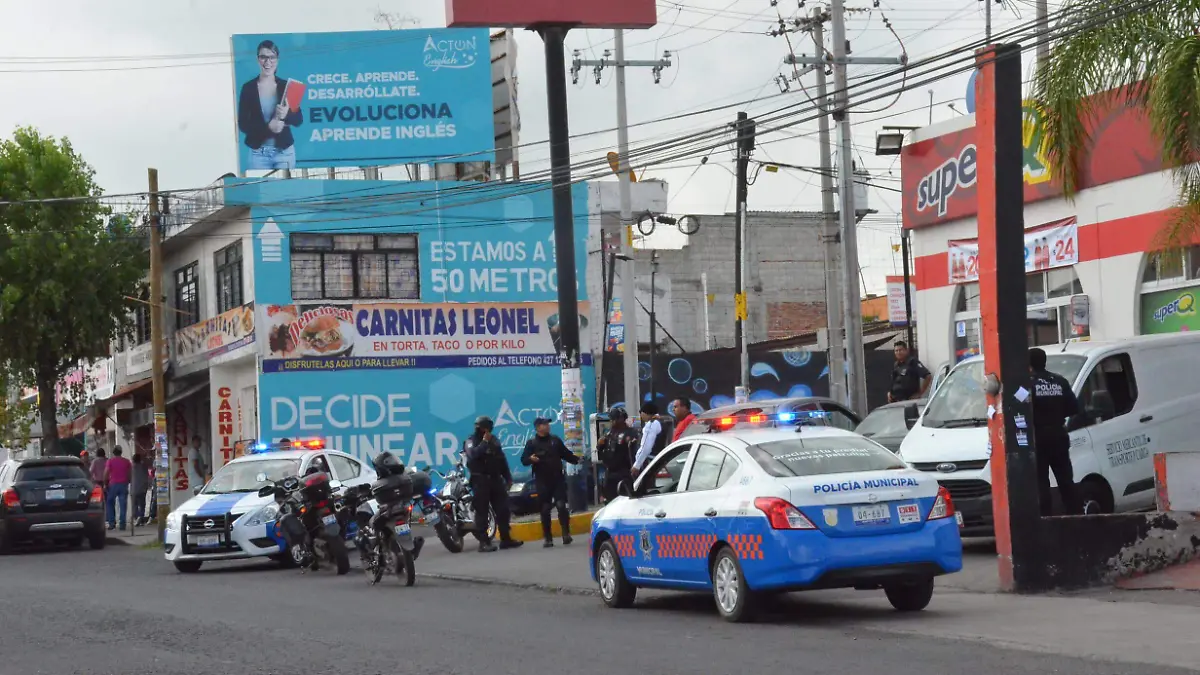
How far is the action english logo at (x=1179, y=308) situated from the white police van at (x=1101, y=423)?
528cm

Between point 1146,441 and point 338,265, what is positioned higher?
point 338,265

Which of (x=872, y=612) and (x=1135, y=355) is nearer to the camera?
(x=872, y=612)

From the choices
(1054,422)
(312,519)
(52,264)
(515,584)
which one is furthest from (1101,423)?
(52,264)

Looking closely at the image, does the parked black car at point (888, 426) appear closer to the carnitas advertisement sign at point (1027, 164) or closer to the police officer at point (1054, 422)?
the carnitas advertisement sign at point (1027, 164)

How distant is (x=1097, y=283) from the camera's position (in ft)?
76.7

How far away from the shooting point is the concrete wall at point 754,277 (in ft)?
197

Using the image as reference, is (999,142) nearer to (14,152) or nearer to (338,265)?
(338,265)

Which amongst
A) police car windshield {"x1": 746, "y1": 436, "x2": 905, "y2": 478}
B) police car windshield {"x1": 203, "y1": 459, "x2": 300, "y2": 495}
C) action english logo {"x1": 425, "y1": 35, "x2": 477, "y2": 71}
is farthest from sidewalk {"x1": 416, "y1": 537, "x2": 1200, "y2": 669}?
action english logo {"x1": 425, "y1": 35, "x2": 477, "y2": 71}

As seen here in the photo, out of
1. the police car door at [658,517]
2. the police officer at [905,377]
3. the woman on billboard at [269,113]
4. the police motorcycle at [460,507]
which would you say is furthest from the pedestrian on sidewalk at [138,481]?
the police car door at [658,517]

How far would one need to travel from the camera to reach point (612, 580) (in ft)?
45.7

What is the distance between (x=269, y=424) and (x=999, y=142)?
24989 mm

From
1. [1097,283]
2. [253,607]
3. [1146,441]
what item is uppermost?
[1097,283]

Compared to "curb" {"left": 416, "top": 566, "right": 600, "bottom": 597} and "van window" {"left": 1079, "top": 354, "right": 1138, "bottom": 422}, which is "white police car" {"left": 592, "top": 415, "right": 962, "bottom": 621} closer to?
"curb" {"left": 416, "top": 566, "right": 600, "bottom": 597}

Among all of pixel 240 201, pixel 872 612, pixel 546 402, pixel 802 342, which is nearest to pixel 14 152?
pixel 240 201
